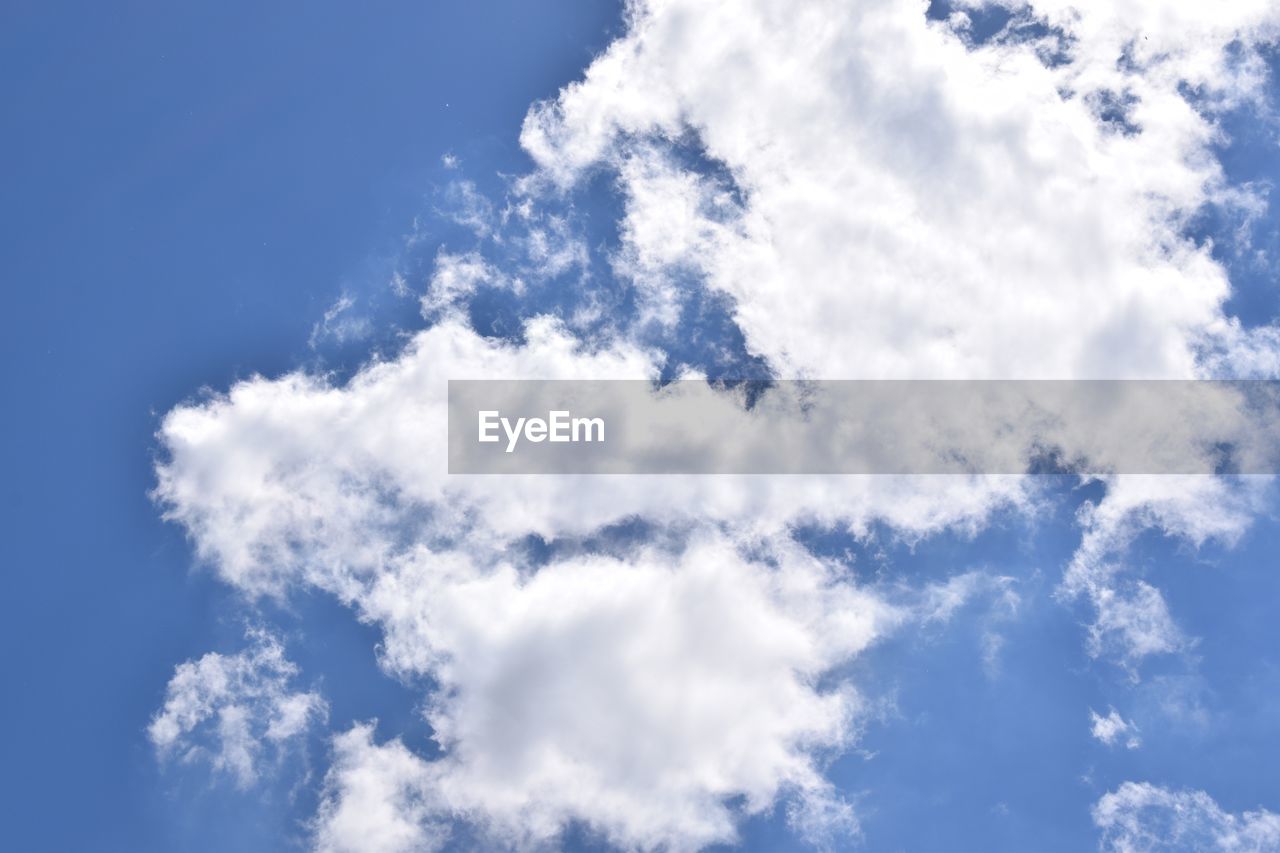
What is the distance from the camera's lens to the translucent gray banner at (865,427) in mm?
150375

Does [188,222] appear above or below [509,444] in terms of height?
above

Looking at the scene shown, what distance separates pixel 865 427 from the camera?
5984 inches

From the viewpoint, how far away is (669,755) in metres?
149

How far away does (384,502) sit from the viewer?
153500mm

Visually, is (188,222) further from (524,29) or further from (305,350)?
(524,29)

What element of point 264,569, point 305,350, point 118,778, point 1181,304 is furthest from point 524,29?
point 118,778

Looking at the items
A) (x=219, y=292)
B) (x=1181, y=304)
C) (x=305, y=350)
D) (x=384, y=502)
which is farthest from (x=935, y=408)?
(x=219, y=292)

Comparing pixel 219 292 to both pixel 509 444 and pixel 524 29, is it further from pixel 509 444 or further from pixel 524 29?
pixel 524 29

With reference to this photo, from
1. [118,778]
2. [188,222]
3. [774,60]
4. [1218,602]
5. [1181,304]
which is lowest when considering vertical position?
[118,778]

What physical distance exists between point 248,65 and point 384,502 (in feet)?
223

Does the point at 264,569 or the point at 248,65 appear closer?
the point at 264,569

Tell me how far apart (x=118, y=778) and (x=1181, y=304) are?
158476 millimetres

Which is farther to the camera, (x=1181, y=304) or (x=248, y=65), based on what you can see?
(x=248, y=65)

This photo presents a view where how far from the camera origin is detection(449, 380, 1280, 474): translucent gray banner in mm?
150375
